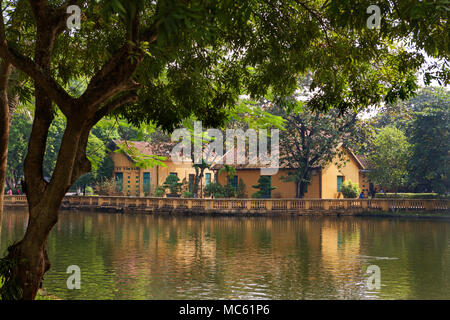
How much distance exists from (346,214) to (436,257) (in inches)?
812

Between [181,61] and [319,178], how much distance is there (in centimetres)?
3857

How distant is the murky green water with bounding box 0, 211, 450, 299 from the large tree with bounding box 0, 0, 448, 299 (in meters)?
6.23

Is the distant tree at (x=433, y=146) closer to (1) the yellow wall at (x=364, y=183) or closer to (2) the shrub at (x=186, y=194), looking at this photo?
(1) the yellow wall at (x=364, y=183)

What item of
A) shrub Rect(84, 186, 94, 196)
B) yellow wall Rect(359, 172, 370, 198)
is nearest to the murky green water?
shrub Rect(84, 186, 94, 196)

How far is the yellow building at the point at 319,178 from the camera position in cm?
4831

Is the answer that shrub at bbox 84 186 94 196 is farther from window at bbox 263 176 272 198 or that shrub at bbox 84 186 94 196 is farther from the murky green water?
the murky green water

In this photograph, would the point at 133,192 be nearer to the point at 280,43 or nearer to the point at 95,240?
the point at 95,240

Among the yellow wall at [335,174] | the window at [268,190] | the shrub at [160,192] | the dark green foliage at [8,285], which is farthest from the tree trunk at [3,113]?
the shrub at [160,192]

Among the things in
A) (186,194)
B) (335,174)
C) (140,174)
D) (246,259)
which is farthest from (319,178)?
(246,259)

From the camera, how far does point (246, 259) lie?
2102cm

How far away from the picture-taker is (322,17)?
10008mm

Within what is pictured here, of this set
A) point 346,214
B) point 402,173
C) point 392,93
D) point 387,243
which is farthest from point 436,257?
point 402,173

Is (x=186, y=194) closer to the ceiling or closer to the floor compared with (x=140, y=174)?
closer to the floor

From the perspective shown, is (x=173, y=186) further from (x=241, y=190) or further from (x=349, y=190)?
(x=349, y=190)
